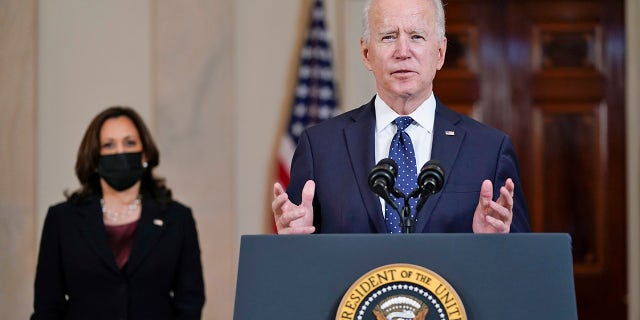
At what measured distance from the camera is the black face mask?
5.26 metres

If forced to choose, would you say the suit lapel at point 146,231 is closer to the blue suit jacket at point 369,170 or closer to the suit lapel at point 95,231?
the suit lapel at point 95,231

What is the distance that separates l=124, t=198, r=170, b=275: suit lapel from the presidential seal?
9.93 ft

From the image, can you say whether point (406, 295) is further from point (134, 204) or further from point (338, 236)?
point (134, 204)

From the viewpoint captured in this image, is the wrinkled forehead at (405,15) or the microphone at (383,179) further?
the wrinkled forehead at (405,15)

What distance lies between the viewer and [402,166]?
2.97m

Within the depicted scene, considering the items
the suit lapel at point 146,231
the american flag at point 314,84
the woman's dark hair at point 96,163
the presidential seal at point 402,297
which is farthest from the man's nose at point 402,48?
the american flag at point 314,84

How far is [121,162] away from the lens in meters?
5.29

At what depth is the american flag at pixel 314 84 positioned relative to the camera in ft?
25.1

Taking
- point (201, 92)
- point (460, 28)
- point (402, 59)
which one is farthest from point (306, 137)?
point (460, 28)

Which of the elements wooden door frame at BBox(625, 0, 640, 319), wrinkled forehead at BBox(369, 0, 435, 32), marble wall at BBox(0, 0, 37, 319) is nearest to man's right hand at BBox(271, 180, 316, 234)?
wrinkled forehead at BBox(369, 0, 435, 32)

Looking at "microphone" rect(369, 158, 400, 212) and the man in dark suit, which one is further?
the man in dark suit

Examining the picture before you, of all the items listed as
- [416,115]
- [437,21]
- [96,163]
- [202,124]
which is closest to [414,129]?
[416,115]

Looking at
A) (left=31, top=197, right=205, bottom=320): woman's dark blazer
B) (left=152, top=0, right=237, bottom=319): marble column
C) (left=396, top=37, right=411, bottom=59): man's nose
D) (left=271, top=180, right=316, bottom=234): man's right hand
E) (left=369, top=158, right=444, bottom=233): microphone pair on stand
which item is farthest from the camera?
(left=152, top=0, right=237, bottom=319): marble column

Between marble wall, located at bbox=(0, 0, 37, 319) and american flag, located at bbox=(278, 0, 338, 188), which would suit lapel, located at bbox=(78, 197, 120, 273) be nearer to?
marble wall, located at bbox=(0, 0, 37, 319)
